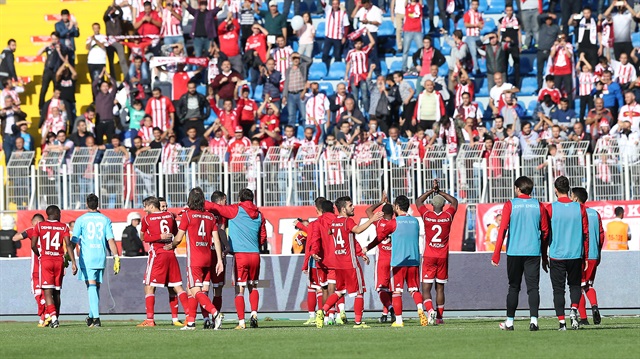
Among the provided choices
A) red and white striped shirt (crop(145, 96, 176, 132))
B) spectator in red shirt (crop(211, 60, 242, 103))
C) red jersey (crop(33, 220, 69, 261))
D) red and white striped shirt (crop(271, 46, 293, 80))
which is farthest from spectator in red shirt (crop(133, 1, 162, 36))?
red jersey (crop(33, 220, 69, 261))

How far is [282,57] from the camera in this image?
3441 cm

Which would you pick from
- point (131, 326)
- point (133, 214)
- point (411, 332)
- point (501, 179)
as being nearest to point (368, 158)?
point (501, 179)

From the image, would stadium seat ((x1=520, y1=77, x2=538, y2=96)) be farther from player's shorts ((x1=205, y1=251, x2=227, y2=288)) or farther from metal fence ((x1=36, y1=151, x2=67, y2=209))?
player's shorts ((x1=205, y1=251, x2=227, y2=288))

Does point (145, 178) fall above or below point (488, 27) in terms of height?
below

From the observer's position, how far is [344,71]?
34.7 metres

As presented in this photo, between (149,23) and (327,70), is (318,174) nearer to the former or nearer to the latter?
(327,70)

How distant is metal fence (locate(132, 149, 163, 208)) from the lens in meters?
29.8

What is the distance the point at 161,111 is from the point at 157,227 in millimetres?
12036

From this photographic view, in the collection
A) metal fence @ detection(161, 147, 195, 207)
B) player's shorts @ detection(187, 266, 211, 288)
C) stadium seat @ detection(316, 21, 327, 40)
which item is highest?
stadium seat @ detection(316, 21, 327, 40)

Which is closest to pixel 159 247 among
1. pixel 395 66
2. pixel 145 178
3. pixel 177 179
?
pixel 177 179

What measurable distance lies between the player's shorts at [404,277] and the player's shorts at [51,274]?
18.7ft

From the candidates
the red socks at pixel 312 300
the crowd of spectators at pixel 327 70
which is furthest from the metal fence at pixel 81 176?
the red socks at pixel 312 300

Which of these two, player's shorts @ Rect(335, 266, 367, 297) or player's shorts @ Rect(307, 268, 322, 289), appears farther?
player's shorts @ Rect(307, 268, 322, 289)

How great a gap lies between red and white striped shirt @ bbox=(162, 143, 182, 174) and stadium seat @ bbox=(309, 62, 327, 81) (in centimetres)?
579
